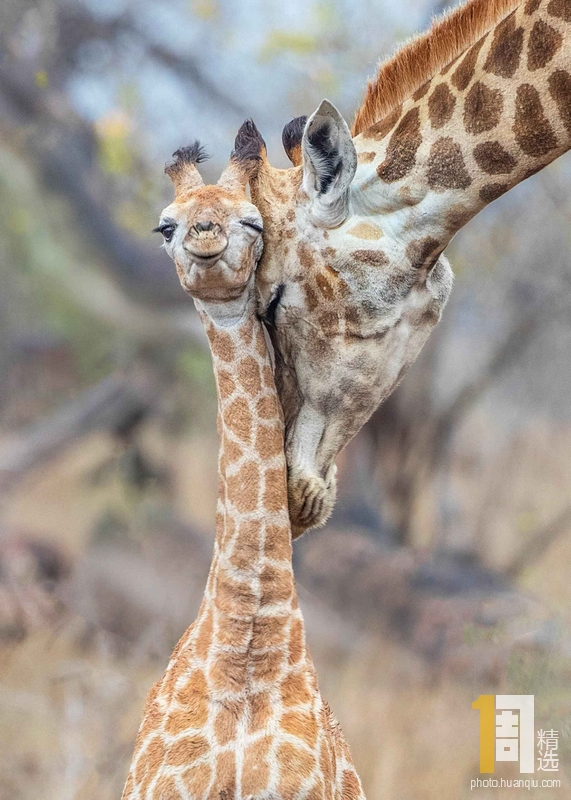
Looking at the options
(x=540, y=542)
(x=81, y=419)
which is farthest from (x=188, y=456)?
(x=540, y=542)

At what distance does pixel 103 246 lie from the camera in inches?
281

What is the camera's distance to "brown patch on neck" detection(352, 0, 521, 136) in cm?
187

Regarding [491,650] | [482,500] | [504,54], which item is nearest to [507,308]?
[482,500]

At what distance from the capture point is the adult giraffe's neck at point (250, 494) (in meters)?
1.93

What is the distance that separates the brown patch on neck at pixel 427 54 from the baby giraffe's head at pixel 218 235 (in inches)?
13.0

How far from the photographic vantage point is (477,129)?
5.85 feet

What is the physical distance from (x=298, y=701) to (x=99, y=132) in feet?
19.4

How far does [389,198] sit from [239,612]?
997mm

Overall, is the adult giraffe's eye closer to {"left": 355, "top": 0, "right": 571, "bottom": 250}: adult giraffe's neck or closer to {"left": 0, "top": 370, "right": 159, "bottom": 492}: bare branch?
{"left": 355, "top": 0, "right": 571, "bottom": 250}: adult giraffe's neck

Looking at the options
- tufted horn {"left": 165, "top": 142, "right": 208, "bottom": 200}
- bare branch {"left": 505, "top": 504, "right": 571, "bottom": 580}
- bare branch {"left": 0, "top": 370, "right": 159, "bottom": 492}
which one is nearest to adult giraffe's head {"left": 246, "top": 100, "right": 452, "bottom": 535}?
tufted horn {"left": 165, "top": 142, "right": 208, "bottom": 200}

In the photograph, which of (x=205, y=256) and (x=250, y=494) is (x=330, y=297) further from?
(x=250, y=494)

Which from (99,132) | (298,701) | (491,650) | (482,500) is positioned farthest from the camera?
(482,500)

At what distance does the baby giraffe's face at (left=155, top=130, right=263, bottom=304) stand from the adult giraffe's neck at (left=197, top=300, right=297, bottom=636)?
122 millimetres

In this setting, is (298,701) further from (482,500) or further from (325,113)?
(482,500)
